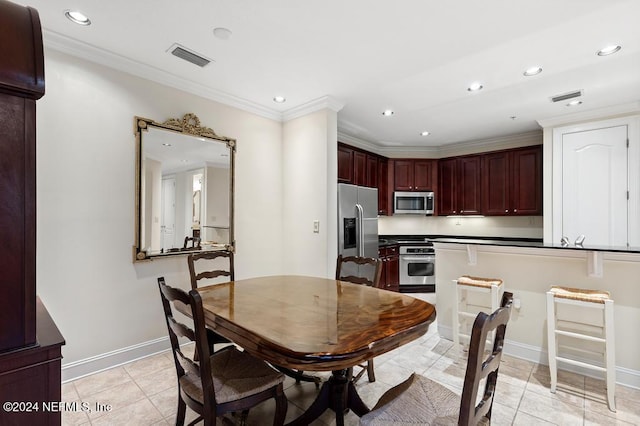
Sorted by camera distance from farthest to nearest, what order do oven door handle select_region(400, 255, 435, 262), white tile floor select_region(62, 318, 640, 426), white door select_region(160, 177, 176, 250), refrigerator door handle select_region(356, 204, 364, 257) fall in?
oven door handle select_region(400, 255, 435, 262) → refrigerator door handle select_region(356, 204, 364, 257) → white door select_region(160, 177, 176, 250) → white tile floor select_region(62, 318, 640, 426)

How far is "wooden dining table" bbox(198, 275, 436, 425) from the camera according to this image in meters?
1.18

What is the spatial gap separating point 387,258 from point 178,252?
3.22 metres

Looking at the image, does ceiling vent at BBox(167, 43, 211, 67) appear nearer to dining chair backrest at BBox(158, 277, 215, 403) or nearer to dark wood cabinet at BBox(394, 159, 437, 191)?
dining chair backrest at BBox(158, 277, 215, 403)

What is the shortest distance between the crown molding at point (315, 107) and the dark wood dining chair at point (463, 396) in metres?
2.74

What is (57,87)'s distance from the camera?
2291mm

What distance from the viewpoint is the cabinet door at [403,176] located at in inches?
219

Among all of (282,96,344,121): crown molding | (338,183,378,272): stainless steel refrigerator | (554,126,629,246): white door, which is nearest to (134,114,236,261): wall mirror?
(282,96,344,121): crown molding

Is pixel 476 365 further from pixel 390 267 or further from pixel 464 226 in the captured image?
pixel 464 226

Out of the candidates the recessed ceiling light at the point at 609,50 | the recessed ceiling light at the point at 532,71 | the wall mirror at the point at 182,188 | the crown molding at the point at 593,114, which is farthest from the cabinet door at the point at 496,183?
the wall mirror at the point at 182,188

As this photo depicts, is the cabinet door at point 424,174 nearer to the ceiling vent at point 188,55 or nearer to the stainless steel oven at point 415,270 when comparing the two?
the stainless steel oven at point 415,270

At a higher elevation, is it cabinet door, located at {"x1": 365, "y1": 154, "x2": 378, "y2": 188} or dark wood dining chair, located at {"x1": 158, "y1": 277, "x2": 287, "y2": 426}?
cabinet door, located at {"x1": 365, "y1": 154, "x2": 378, "y2": 188}

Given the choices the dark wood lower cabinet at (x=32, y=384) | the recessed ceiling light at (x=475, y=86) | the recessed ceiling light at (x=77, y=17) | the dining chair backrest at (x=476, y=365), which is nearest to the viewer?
the dark wood lower cabinet at (x=32, y=384)

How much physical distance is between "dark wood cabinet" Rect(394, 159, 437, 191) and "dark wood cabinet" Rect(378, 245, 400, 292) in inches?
47.5

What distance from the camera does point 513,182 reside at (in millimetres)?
4758
